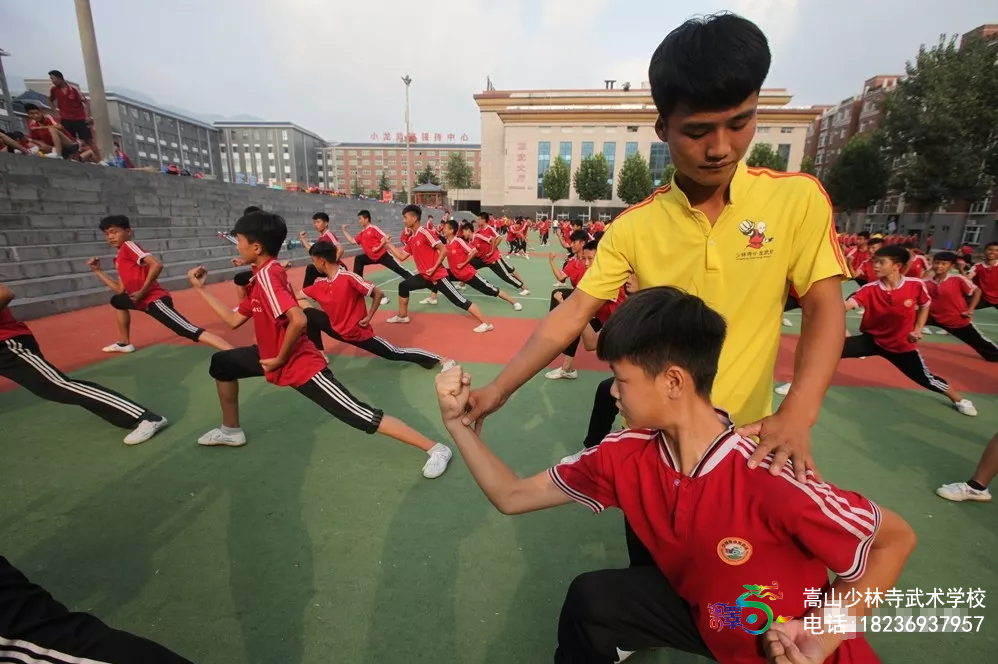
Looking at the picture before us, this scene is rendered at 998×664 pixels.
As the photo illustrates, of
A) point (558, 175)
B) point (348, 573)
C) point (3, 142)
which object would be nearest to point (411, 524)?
point (348, 573)

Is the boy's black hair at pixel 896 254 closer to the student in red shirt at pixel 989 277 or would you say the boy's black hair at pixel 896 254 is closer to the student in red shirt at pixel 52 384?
the student in red shirt at pixel 989 277

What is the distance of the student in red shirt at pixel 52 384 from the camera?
3391 millimetres

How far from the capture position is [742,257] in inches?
57.2

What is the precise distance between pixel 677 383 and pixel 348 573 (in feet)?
6.79

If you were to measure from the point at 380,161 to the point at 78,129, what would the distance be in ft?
373

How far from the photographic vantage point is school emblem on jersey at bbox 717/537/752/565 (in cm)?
125

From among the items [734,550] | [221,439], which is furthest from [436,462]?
Result: [734,550]

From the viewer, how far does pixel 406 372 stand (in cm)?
568

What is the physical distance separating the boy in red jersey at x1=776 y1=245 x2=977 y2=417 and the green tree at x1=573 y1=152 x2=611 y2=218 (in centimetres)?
4885

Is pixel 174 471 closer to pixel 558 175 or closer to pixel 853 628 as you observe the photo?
pixel 853 628

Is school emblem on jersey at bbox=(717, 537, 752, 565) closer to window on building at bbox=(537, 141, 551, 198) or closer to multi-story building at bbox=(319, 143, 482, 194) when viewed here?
window on building at bbox=(537, 141, 551, 198)

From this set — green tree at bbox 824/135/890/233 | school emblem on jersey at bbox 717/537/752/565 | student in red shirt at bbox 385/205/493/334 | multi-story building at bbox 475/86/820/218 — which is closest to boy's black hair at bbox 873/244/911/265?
school emblem on jersey at bbox 717/537/752/565

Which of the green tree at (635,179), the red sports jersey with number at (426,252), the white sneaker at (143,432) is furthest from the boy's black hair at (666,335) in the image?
the green tree at (635,179)

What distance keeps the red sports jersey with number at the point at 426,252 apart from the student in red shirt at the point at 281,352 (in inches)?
172
